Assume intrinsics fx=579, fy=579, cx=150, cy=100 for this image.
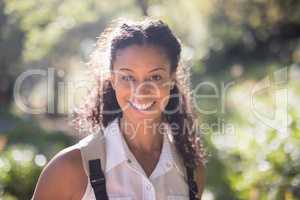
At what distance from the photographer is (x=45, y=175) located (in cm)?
220

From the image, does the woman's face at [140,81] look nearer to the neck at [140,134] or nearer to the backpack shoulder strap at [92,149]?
the neck at [140,134]

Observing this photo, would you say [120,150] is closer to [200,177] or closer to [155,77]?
[155,77]

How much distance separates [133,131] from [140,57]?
1.13 ft

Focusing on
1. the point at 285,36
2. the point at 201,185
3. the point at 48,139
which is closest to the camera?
the point at 201,185

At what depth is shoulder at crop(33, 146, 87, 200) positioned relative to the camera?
86.0 inches

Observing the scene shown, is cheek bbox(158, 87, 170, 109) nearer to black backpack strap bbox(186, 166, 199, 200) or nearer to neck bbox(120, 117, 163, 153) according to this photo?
neck bbox(120, 117, 163, 153)

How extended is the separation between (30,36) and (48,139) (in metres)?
1.99

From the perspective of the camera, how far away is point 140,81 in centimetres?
243

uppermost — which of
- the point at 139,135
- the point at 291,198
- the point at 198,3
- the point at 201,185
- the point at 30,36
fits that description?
the point at 198,3

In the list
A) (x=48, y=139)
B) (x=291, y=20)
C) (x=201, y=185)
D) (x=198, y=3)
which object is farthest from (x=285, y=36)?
(x=201, y=185)

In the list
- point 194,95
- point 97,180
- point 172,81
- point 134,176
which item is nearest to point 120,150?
point 134,176

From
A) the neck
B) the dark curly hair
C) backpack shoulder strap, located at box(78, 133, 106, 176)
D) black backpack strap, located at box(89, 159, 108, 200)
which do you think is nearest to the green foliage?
the dark curly hair

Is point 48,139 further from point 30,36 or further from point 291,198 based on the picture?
point 291,198

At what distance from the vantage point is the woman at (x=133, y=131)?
2.22 m
